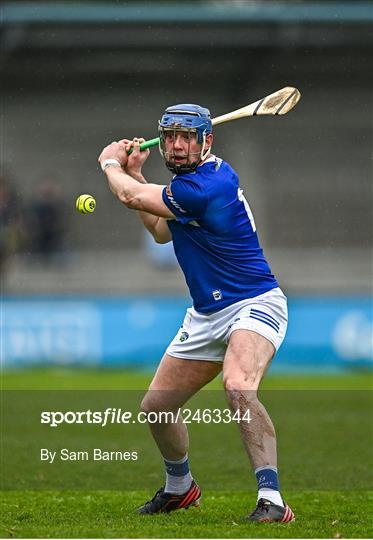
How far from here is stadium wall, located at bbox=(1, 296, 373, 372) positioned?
571 inches

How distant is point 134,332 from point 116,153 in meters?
8.78

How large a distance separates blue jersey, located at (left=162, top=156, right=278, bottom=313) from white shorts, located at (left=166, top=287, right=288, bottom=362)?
0.16 feet

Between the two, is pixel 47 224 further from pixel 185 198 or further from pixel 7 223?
pixel 185 198

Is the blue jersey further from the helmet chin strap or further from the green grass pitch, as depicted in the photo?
the green grass pitch

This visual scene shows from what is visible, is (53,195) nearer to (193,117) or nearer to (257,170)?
(257,170)

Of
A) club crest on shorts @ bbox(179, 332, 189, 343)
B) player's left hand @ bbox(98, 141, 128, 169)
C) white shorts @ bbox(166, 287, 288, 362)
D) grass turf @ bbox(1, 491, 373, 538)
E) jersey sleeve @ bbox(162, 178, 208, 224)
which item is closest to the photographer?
grass turf @ bbox(1, 491, 373, 538)

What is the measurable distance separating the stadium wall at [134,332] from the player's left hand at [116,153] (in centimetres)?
851

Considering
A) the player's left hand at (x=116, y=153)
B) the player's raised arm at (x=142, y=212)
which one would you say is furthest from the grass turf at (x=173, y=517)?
the player's left hand at (x=116, y=153)

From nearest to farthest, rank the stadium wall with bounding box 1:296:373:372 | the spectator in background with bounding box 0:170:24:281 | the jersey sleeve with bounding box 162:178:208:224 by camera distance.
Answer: the jersey sleeve with bounding box 162:178:208:224 → the stadium wall with bounding box 1:296:373:372 → the spectator in background with bounding box 0:170:24:281

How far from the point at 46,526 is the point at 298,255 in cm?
1392

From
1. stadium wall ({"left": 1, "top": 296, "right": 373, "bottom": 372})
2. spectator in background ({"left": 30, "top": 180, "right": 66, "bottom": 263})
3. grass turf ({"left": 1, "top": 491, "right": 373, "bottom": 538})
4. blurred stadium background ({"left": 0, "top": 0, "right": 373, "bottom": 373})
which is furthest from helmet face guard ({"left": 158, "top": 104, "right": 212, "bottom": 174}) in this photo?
spectator in background ({"left": 30, "top": 180, "right": 66, "bottom": 263})

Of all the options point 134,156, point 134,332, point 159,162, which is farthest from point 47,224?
point 134,156

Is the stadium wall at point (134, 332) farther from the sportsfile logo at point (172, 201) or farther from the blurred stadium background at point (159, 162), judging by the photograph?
the sportsfile logo at point (172, 201)

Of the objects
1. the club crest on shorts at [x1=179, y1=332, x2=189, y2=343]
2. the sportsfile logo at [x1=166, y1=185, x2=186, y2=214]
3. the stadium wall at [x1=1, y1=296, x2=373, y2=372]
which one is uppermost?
the sportsfile logo at [x1=166, y1=185, x2=186, y2=214]
